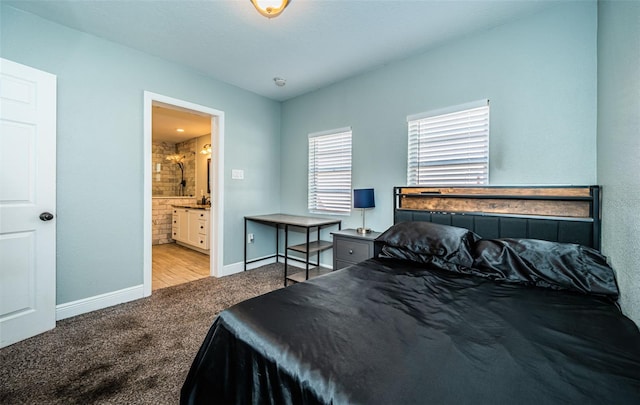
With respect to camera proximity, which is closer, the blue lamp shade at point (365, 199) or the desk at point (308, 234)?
the blue lamp shade at point (365, 199)

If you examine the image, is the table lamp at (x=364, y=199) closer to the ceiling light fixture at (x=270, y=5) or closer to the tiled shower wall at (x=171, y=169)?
the ceiling light fixture at (x=270, y=5)

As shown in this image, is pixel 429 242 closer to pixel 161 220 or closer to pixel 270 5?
pixel 270 5

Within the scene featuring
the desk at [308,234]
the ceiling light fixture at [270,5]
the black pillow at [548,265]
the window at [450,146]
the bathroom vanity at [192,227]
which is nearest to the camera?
the black pillow at [548,265]

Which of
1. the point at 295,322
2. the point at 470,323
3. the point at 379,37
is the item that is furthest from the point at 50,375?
the point at 379,37

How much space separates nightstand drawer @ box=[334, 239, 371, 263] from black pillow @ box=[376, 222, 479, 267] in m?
0.36

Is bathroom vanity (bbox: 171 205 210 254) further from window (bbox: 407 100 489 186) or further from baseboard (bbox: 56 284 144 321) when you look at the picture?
window (bbox: 407 100 489 186)

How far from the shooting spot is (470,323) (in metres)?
1.13

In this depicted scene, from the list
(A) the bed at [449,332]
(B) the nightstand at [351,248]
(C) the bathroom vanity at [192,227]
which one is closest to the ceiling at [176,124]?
(C) the bathroom vanity at [192,227]

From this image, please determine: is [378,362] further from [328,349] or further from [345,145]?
[345,145]

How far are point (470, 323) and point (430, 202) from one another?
5.70 feet

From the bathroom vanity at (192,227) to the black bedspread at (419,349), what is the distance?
382 centimetres

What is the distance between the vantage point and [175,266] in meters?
Answer: 4.07

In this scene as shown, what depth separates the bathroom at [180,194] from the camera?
4.02 meters

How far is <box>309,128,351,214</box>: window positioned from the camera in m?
3.54
